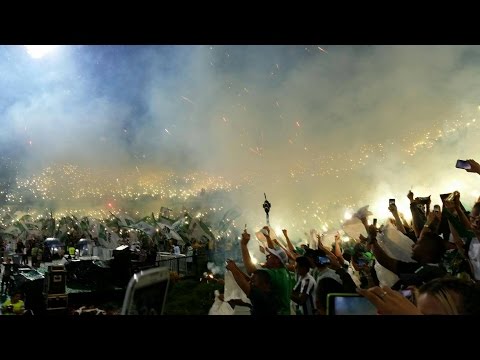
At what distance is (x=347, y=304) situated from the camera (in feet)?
8.57

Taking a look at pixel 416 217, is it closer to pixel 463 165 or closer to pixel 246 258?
pixel 463 165

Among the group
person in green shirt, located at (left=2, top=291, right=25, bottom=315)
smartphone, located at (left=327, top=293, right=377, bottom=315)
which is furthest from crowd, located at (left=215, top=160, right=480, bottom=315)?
person in green shirt, located at (left=2, top=291, right=25, bottom=315)

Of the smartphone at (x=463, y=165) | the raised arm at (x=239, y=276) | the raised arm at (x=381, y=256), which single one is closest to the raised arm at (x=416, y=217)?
the smartphone at (x=463, y=165)

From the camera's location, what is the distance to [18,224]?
11781 millimetres

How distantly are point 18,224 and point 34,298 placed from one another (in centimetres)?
781

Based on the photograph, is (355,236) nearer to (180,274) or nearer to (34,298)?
(180,274)

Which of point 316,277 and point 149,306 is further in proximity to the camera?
point 316,277

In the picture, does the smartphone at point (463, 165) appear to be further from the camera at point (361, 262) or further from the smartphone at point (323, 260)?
the camera at point (361, 262)

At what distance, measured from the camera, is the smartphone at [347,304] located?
2.61 metres

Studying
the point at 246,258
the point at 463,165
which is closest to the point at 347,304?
the point at 246,258

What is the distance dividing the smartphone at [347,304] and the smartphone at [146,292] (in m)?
1.32
